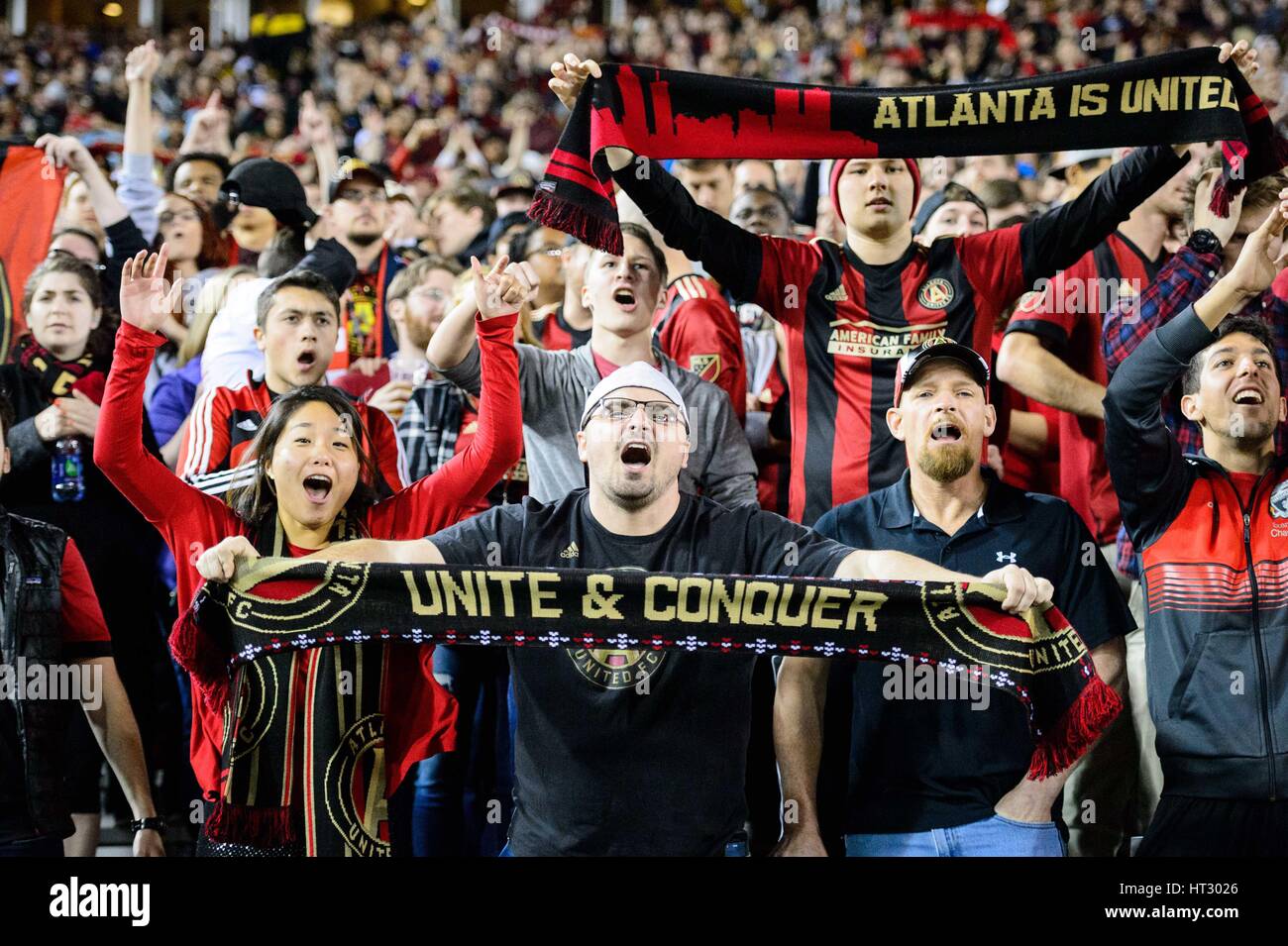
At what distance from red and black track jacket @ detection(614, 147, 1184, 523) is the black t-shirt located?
34.2 inches

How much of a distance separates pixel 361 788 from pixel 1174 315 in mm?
2757

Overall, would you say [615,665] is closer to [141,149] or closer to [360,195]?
[360,195]

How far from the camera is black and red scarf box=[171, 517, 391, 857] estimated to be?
12.7 ft

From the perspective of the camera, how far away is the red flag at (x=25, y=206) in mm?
6254

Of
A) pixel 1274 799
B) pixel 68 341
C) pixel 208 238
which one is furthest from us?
pixel 208 238

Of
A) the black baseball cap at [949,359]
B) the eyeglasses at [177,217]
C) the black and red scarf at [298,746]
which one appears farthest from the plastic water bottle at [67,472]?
the black baseball cap at [949,359]

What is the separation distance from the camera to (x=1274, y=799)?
4.13 m

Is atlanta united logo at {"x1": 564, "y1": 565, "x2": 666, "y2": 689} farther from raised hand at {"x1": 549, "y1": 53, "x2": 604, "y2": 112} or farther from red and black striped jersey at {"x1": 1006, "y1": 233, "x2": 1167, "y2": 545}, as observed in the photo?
red and black striped jersey at {"x1": 1006, "y1": 233, "x2": 1167, "y2": 545}

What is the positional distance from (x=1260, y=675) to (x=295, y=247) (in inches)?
153

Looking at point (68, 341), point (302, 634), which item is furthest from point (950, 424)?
point (68, 341)

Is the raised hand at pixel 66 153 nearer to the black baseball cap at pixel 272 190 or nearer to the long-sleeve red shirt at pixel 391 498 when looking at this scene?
the black baseball cap at pixel 272 190

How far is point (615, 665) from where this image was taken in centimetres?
390
